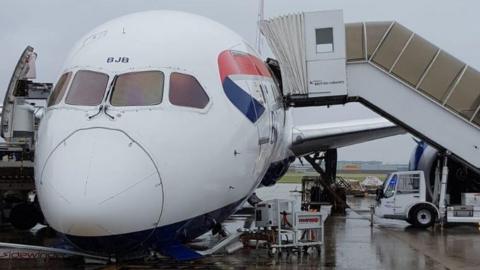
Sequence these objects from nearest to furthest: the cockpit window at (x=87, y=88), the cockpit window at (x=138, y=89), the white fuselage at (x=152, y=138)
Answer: the white fuselage at (x=152, y=138)
the cockpit window at (x=138, y=89)
the cockpit window at (x=87, y=88)

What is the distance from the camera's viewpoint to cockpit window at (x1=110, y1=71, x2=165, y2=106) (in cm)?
853

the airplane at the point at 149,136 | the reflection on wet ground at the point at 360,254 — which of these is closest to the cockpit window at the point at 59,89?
the airplane at the point at 149,136

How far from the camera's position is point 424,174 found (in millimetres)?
20156

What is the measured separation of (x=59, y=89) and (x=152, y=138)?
2049mm

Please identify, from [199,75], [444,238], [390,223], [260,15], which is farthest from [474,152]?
[260,15]

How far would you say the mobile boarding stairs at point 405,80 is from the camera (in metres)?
14.7

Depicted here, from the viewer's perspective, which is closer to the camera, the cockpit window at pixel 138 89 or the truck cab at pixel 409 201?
the cockpit window at pixel 138 89

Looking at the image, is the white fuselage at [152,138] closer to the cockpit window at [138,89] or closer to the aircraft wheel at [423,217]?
the cockpit window at [138,89]

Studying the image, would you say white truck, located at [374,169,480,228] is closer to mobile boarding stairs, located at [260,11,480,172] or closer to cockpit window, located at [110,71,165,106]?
mobile boarding stairs, located at [260,11,480,172]

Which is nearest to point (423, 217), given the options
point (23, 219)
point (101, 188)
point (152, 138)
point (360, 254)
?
point (360, 254)

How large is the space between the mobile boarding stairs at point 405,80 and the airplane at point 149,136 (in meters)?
4.30

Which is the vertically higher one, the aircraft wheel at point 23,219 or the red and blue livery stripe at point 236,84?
the red and blue livery stripe at point 236,84

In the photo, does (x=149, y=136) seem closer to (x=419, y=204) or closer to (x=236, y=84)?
(x=236, y=84)

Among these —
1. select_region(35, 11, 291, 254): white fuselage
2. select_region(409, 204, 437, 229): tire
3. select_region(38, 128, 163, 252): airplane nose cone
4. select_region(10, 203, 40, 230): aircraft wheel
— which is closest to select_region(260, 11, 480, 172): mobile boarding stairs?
select_region(409, 204, 437, 229): tire
